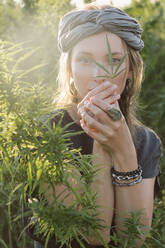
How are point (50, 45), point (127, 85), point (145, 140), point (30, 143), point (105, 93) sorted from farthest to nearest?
point (50, 45) < point (145, 140) < point (127, 85) < point (105, 93) < point (30, 143)

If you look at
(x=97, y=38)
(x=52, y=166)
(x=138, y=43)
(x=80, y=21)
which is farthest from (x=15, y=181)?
(x=138, y=43)

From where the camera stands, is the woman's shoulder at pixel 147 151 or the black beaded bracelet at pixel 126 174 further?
the woman's shoulder at pixel 147 151

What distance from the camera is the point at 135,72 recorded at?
1.75 metres

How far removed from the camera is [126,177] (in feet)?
4.42

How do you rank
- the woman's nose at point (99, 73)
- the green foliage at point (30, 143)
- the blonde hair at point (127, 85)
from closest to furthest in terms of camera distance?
the green foliage at point (30, 143) → the woman's nose at point (99, 73) → the blonde hair at point (127, 85)

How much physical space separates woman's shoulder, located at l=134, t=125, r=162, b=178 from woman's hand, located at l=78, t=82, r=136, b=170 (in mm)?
575

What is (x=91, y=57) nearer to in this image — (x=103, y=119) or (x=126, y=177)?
(x=103, y=119)

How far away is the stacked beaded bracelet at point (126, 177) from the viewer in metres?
1.34

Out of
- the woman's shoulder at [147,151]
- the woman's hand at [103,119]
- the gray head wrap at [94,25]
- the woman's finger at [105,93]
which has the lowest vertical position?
the woman's shoulder at [147,151]

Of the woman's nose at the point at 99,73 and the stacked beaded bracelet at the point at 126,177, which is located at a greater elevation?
the woman's nose at the point at 99,73

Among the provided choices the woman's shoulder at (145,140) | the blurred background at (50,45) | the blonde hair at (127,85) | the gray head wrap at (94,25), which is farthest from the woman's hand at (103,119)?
the blurred background at (50,45)

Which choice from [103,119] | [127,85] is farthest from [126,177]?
[127,85]

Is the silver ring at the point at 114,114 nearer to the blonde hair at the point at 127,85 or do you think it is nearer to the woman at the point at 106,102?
the woman at the point at 106,102

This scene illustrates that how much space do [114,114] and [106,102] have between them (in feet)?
0.16
